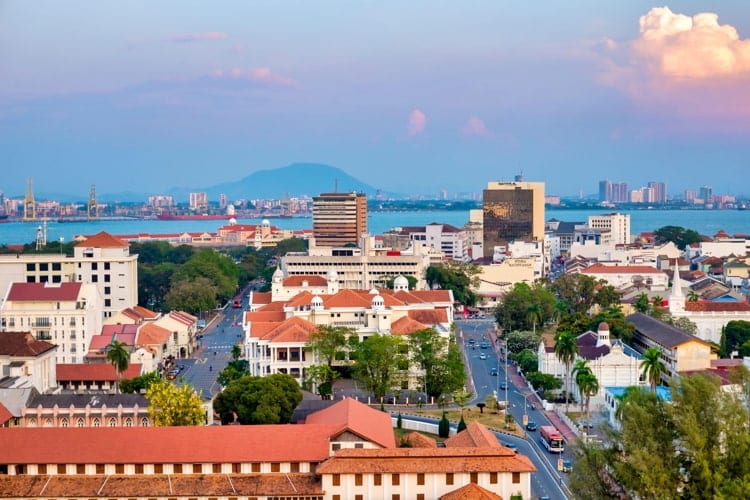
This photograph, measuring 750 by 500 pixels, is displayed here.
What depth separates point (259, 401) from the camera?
5044 cm

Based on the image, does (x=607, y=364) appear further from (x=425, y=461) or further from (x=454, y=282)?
(x=454, y=282)

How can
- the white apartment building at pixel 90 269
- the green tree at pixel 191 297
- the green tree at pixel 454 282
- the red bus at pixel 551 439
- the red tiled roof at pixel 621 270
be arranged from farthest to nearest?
the red tiled roof at pixel 621 270
the green tree at pixel 454 282
the green tree at pixel 191 297
the white apartment building at pixel 90 269
the red bus at pixel 551 439

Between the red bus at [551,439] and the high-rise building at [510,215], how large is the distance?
12021 cm

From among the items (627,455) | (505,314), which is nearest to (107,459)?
(627,455)

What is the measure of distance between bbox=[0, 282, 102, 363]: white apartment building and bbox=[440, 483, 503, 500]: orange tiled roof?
1602 inches

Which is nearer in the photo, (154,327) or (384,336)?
(384,336)

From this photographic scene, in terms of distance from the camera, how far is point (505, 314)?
3418 inches

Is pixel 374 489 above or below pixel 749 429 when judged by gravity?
below

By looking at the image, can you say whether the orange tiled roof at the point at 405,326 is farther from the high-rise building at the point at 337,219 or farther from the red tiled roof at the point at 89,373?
the high-rise building at the point at 337,219

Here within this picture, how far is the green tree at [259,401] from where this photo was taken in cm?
4997

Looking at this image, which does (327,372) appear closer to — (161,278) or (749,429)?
(749,429)

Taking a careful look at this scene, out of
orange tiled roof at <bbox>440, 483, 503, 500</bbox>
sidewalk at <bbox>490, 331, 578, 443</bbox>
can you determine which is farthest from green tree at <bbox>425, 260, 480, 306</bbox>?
orange tiled roof at <bbox>440, 483, 503, 500</bbox>

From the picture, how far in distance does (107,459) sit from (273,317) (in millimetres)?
36834

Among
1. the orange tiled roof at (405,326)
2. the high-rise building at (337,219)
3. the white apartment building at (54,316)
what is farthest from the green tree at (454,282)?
the high-rise building at (337,219)
